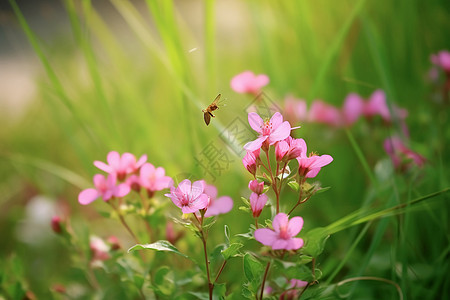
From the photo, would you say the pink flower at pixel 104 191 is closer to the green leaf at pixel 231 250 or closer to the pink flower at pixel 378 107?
the green leaf at pixel 231 250

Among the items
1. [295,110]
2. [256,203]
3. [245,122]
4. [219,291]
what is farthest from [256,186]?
[295,110]

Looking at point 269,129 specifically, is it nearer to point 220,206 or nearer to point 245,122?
point 220,206

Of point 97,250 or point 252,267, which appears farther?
point 97,250

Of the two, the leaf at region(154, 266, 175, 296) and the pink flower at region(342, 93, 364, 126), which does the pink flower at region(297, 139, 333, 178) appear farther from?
the pink flower at region(342, 93, 364, 126)

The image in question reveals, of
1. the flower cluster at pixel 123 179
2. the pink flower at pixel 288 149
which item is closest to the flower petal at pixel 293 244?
the pink flower at pixel 288 149

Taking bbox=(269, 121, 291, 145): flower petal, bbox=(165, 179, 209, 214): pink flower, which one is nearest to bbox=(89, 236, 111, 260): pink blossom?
bbox=(165, 179, 209, 214): pink flower

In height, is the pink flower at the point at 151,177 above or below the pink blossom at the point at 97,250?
above
